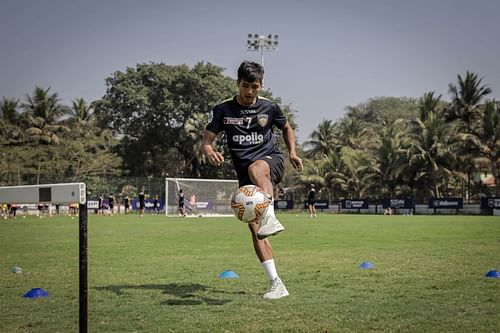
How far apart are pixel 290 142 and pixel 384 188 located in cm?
5435

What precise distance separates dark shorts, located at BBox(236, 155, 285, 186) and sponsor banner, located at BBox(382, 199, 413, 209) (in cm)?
4671

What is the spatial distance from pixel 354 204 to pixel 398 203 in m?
4.99

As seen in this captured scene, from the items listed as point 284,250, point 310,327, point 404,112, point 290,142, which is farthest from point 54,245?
point 404,112

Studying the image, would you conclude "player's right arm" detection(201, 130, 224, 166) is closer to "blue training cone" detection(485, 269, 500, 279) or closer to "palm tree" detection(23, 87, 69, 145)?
"blue training cone" detection(485, 269, 500, 279)

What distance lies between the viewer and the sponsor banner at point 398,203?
171ft

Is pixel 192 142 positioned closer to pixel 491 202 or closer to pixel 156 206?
pixel 156 206

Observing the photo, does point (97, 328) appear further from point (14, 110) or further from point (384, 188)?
point (14, 110)

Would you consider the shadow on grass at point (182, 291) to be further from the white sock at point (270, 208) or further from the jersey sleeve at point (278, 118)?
the jersey sleeve at point (278, 118)

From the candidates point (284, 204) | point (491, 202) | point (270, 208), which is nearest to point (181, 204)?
point (284, 204)

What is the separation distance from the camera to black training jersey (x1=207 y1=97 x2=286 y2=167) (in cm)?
700

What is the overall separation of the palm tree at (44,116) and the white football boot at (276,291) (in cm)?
5638

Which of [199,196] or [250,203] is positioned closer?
[250,203]

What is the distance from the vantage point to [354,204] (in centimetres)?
5656

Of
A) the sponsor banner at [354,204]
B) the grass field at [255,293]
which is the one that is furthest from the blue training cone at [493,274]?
the sponsor banner at [354,204]
